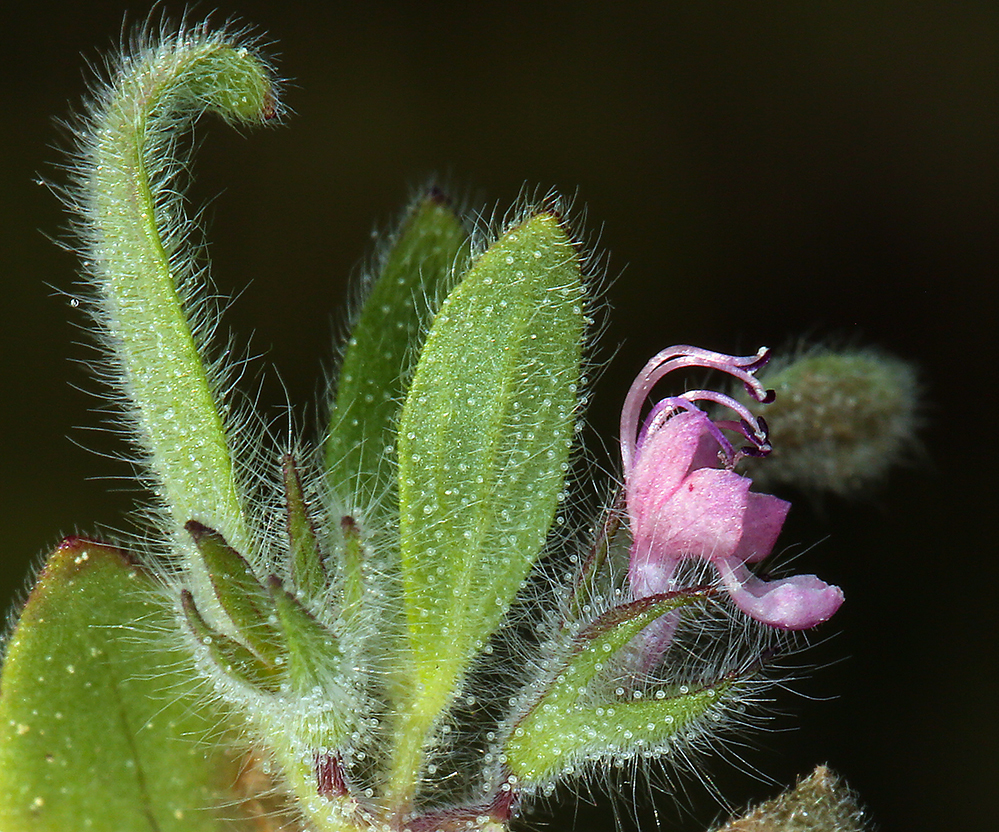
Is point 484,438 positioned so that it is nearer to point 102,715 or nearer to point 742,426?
point 742,426

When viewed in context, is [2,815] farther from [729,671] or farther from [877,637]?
[877,637]

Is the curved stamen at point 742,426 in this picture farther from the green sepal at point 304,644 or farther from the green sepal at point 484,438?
the green sepal at point 304,644

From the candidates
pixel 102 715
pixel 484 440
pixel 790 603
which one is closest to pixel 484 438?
pixel 484 440

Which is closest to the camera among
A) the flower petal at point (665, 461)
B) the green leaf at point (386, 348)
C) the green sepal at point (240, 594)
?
the green sepal at point (240, 594)

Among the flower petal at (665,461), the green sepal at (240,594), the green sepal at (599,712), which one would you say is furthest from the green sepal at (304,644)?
the flower petal at (665,461)

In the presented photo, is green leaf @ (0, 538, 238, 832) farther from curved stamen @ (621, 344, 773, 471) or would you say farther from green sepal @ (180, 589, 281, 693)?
curved stamen @ (621, 344, 773, 471)

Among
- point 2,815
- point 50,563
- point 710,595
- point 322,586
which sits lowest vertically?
point 2,815

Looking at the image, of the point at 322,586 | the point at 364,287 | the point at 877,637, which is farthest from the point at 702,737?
the point at 877,637
